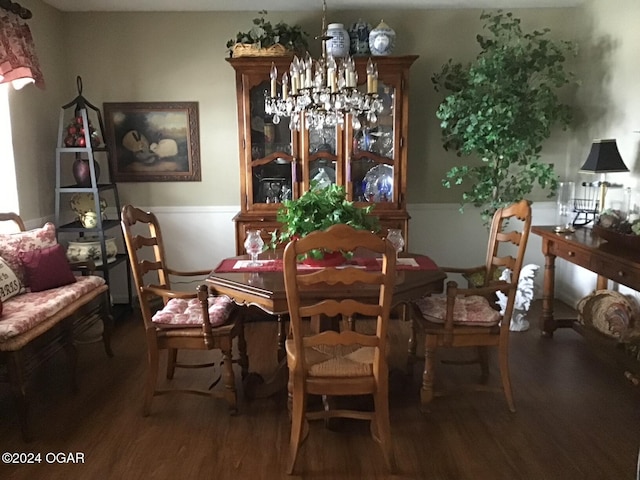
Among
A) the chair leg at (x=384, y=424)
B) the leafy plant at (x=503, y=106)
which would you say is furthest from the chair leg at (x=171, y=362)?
the leafy plant at (x=503, y=106)

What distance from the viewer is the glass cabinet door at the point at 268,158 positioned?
13.2 feet

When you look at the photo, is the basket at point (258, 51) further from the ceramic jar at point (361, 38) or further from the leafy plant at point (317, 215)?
the leafy plant at point (317, 215)

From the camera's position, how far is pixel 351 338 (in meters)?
2.14

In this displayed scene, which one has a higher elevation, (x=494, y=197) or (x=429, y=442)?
(x=494, y=197)

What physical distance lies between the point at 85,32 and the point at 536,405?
4096 millimetres

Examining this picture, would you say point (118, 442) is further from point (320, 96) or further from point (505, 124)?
point (505, 124)

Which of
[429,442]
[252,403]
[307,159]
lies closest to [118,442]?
[252,403]

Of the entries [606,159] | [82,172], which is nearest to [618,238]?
[606,159]

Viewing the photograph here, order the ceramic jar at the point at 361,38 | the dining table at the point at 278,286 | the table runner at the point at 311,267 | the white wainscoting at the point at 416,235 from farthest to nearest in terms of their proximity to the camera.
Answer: the white wainscoting at the point at 416,235 < the ceramic jar at the point at 361,38 < the table runner at the point at 311,267 < the dining table at the point at 278,286

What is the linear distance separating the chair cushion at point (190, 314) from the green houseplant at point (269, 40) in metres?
1.88

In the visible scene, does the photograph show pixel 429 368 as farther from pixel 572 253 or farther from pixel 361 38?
pixel 361 38

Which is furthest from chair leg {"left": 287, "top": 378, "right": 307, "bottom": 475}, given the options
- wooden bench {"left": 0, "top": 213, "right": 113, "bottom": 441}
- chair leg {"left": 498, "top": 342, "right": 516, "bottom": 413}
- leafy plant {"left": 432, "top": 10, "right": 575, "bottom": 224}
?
leafy plant {"left": 432, "top": 10, "right": 575, "bottom": 224}

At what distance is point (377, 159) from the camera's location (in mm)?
4043

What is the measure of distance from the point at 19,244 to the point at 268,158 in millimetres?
1749
